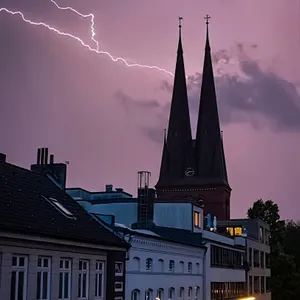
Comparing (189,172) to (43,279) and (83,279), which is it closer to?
(83,279)

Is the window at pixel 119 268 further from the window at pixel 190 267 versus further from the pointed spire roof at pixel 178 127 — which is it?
the pointed spire roof at pixel 178 127

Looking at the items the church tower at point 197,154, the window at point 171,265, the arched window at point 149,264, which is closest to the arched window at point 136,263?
the arched window at point 149,264

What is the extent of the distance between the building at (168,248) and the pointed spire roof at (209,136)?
55465 mm

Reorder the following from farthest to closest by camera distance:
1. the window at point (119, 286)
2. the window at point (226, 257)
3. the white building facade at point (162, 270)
Result: the window at point (226, 257) → the white building facade at point (162, 270) → the window at point (119, 286)

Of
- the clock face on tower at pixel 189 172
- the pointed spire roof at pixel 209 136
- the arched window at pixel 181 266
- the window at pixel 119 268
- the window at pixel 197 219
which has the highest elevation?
the pointed spire roof at pixel 209 136

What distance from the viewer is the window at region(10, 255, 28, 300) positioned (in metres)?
26.1

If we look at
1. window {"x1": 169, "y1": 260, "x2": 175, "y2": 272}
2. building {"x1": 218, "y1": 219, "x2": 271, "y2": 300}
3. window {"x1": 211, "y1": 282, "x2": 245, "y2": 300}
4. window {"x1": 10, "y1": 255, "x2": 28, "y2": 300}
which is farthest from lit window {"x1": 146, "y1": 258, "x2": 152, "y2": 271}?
building {"x1": 218, "y1": 219, "x2": 271, "y2": 300}

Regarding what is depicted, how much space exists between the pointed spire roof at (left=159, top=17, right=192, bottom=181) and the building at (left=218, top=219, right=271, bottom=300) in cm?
3421

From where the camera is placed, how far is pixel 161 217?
2249 inches

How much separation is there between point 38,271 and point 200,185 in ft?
312

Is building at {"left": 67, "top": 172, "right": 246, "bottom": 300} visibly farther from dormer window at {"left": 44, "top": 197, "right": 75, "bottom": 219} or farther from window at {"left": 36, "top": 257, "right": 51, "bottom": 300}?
window at {"left": 36, "top": 257, "right": 51, "bottom": 300}

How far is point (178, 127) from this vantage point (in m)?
126

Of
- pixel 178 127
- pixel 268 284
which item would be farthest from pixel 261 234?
pixel 178 127

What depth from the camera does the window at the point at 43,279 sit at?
1097 inches
